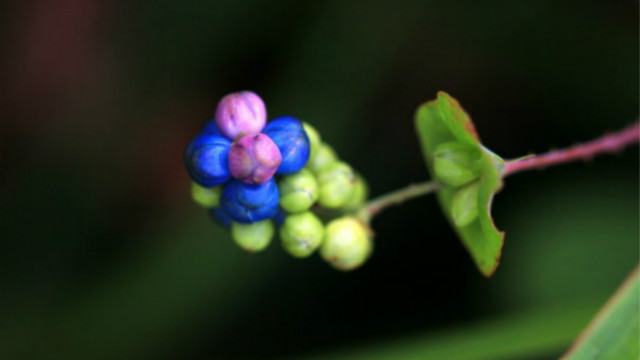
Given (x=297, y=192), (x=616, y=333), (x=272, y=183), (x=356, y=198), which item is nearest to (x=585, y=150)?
(x=616, y=333)

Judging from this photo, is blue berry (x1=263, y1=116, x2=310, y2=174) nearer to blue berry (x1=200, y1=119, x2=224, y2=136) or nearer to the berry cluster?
the berry cluster

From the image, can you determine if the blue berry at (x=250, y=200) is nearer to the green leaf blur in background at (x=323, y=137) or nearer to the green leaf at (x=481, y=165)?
the green leaf at (x=481, y=165)

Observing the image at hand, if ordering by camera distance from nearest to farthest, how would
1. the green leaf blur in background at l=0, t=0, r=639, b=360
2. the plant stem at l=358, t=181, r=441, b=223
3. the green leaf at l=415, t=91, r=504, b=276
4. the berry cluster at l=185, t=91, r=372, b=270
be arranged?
the green leaf at l=415, t=91, r=504, b=276 → the berry cluster at l=185, t=91, r=372, b=270 → the plant stem at l=358, t=181, r=441, b=223 → the green leaf blur in background at l=0, t=0, r=639, b=360

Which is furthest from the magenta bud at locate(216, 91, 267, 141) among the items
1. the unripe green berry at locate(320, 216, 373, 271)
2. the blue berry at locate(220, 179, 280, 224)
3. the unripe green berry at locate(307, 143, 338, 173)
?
the unripe green berry at locate(320, 216, 373, 271)

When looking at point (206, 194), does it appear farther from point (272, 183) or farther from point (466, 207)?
point (466, 207)

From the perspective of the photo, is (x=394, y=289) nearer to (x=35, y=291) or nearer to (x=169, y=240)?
(x=169, y=240)

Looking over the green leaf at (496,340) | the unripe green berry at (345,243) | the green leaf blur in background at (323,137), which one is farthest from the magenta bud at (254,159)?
the green leaf blur in background at (323,137)

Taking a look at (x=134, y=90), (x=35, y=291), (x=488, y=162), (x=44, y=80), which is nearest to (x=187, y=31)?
(x=134, y=90)
